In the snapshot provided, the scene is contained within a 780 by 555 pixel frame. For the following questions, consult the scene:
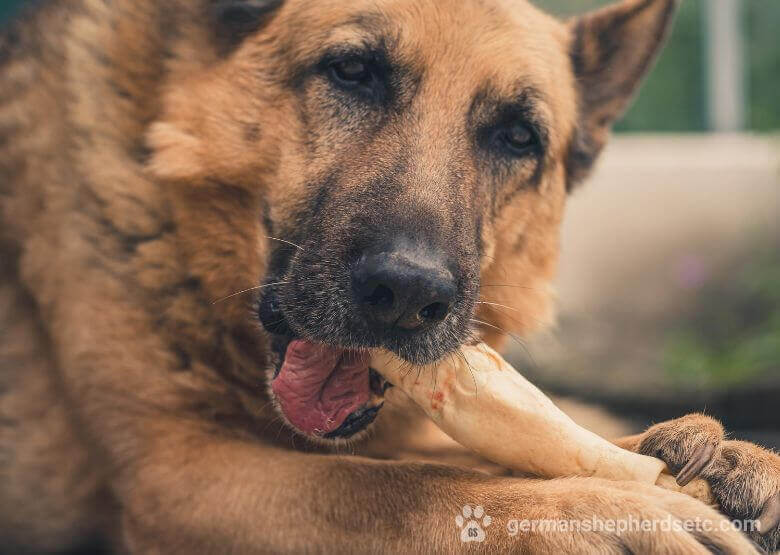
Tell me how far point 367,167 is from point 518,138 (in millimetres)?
622

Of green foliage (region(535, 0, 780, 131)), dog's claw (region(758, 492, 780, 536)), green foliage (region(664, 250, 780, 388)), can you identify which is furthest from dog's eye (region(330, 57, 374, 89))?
green foliage (region(535, 0, 780, 131))

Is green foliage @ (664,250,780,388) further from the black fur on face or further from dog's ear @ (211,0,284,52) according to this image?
dog's ear @ (211,0,284,52)

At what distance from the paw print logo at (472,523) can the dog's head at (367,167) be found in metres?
0.38

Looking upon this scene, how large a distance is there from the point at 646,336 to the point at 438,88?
455 centimetres

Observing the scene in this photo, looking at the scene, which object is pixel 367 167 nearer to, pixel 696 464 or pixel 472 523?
pixel 472 523

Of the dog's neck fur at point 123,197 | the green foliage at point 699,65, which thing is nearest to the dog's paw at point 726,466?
the dog's neck fur at point 123,197

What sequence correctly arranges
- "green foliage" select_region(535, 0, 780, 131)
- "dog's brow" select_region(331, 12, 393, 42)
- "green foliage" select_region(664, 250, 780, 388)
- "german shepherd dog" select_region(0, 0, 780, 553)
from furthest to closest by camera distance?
"green foliage" select_region(535, 0, 780, 131) < "green foliage" select_region(664, 250, 780, 388) < "dog's brow" select_region(331, 12, 393, 42) < "german shepherd dog" select_region(0, 0, 780, 553)

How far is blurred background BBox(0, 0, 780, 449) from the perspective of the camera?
6.26 m

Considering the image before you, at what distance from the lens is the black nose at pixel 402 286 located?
2.16 meters

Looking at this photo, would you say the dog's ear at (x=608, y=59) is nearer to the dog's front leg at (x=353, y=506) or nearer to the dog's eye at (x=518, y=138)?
the dog's eye at (x=518, y=138)

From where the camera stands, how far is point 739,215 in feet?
22.4

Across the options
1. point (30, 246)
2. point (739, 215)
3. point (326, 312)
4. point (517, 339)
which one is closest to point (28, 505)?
point (30, 246)

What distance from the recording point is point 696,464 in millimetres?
2234

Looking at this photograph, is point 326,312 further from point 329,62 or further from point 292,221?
point 329,62
